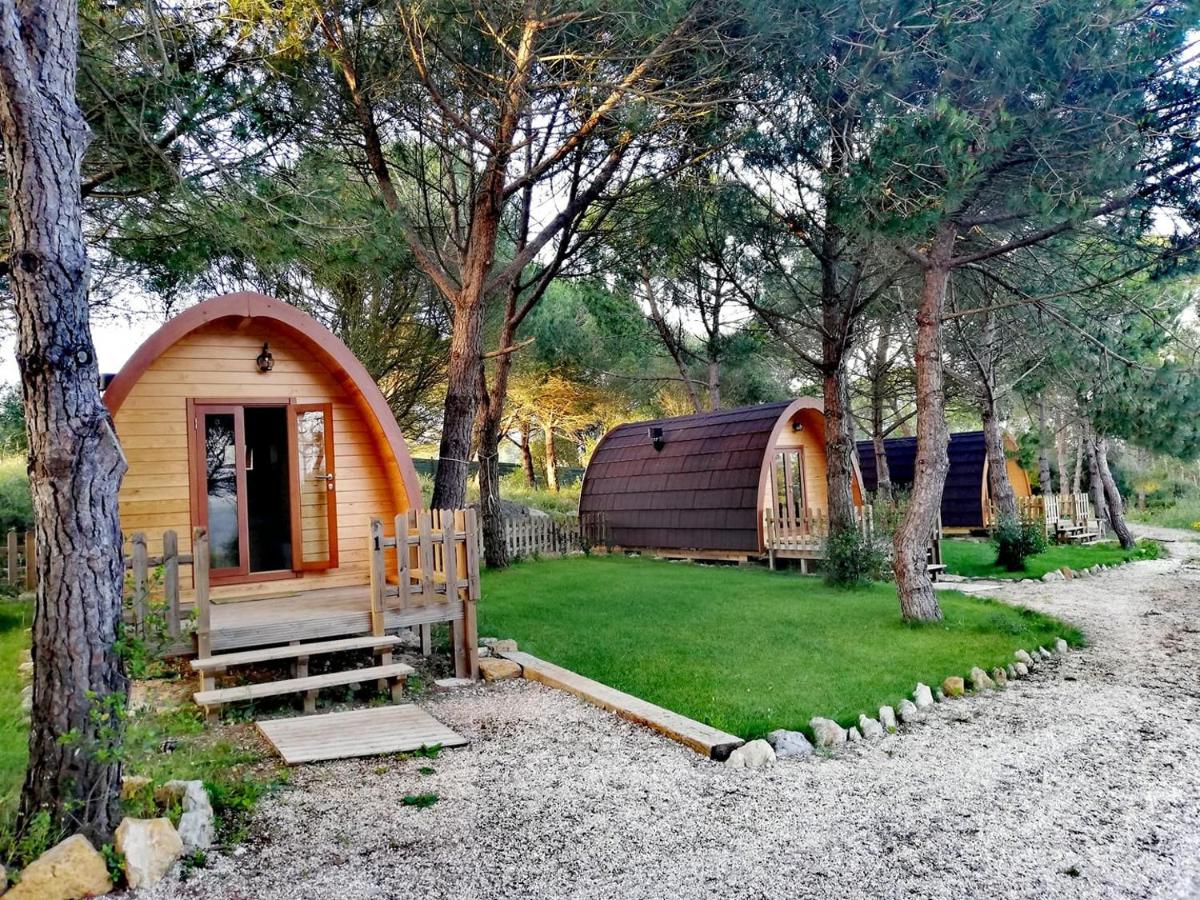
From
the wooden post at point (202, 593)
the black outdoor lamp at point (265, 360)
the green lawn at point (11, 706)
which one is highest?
the black outdoor lamp at point (265, 360)

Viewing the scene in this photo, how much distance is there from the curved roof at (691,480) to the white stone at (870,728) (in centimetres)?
848

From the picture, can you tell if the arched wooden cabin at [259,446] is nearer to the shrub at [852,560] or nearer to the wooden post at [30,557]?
the wooden post at [30,557]

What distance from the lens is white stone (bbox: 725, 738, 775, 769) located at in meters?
4.23

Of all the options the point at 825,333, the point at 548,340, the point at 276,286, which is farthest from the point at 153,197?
the point at 548,340

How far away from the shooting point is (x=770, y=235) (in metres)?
11.1

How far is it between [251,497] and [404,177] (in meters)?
5.66

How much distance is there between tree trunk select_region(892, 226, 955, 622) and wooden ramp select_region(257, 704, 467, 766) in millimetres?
4690

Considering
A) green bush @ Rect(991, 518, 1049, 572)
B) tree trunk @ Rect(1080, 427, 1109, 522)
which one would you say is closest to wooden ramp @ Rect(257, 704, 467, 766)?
green bush @ Rect(991, 518, 1049, 572)

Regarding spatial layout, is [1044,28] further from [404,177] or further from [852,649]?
[404,177]

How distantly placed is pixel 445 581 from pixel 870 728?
3412 mm

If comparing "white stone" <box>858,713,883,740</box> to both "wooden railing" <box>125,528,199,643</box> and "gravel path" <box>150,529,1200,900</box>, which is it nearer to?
"gravel path" <box>150,529,1200,900</box>

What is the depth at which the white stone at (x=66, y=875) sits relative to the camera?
2.73 metres

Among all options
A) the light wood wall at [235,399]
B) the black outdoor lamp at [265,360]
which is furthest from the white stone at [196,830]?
the black outdoor lamp at [265,360]

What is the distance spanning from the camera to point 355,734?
474 cm
